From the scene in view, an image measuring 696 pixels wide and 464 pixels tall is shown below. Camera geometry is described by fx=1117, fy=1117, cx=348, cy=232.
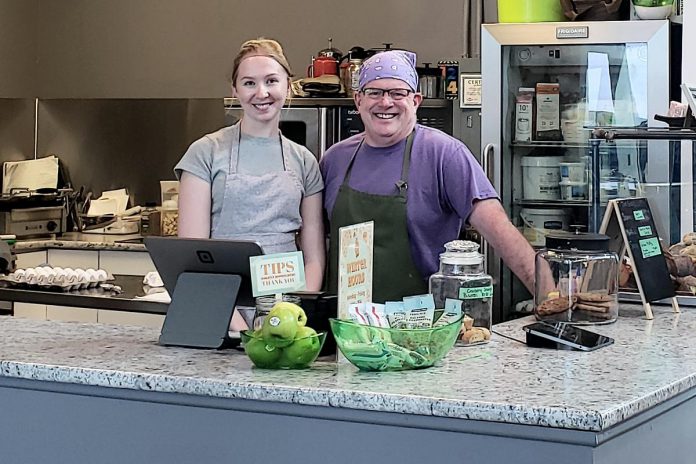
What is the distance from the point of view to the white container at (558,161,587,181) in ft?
14.6

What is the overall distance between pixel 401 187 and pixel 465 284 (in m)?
0.76

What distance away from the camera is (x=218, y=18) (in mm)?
5742

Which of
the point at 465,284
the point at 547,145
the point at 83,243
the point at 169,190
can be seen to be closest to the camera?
the point at 465,284

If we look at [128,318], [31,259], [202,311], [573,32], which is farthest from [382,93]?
[31,259]

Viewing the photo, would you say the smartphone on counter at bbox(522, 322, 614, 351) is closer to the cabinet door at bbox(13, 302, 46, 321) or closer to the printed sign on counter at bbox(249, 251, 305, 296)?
the printed sign on counter at bbox(249, 251, 305, 296)

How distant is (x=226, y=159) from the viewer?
290 cm

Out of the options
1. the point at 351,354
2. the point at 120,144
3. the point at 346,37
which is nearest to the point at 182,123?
the point at 120,144

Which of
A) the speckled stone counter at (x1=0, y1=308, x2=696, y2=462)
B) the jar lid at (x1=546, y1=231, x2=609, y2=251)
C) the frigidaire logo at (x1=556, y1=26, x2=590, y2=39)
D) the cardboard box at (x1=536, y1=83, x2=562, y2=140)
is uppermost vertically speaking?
the frigidaire logo at (x1=556, y1=26, x2=590, y2=39)

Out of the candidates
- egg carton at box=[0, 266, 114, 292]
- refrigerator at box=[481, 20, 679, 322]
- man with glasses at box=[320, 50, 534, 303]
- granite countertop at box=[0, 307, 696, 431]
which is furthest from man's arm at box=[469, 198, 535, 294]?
egg carton at box=[0, 266, 114, 292]

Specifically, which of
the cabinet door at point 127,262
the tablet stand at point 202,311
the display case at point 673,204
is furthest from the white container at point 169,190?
the tablet stand at point 202,311

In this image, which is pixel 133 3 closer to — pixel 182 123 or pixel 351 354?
pixel 182 123

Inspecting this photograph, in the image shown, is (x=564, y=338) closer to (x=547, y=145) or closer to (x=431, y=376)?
(x=431, y=376)

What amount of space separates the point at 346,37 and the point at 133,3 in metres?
1.25

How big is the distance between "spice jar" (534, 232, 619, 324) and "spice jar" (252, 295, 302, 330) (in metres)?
0.75
